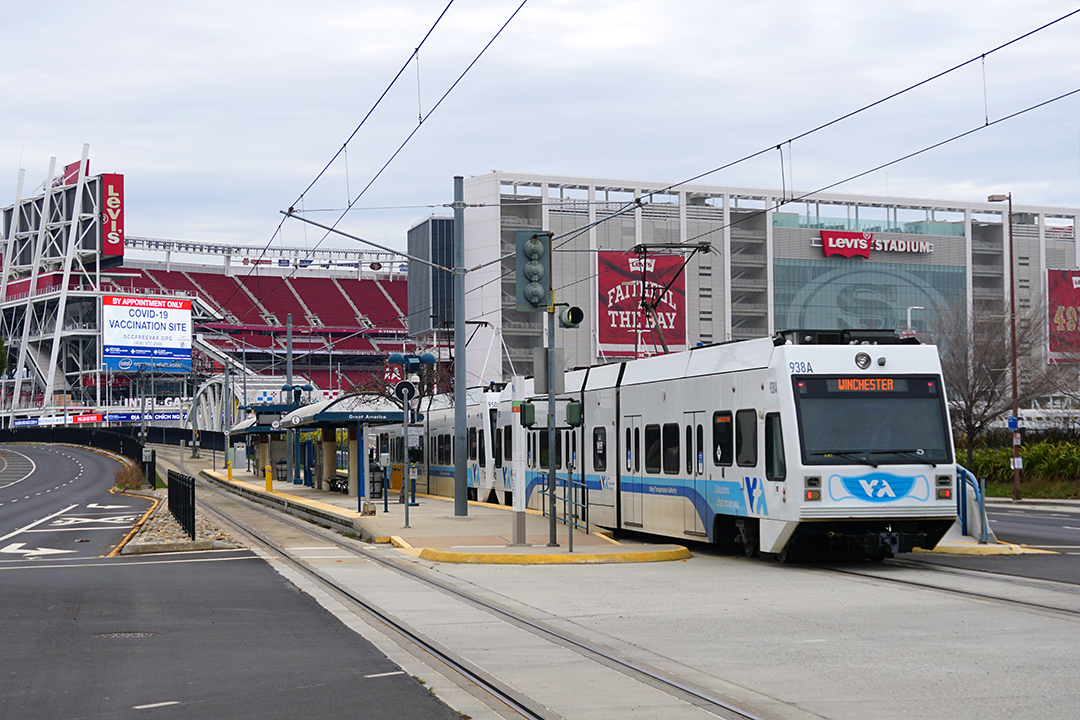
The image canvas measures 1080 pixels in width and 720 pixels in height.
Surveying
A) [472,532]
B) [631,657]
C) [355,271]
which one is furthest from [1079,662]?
[355,271]

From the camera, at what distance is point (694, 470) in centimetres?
1973

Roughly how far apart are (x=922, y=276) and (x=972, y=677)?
4358 inches

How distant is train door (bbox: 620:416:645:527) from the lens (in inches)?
859

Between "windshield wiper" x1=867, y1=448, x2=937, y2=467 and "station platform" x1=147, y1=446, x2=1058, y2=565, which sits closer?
→ "windshield wiper" x1=867, y1=448, x2=937, y2=467

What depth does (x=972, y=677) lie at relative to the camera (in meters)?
9.22

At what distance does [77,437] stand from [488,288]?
35568mm

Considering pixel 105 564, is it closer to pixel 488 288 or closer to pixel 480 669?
pixel 480 669

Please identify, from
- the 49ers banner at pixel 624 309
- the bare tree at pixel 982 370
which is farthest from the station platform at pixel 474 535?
the 49ers banner at pixel 624 309

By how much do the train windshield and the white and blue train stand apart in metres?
0.02

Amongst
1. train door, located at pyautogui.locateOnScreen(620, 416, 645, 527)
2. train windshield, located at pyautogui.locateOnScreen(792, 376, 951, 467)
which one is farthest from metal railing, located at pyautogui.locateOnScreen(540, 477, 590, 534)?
train windshield, located at pyautogui.locateOnScreen(792, 376, 951, 467)

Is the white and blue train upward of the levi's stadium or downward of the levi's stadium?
downward

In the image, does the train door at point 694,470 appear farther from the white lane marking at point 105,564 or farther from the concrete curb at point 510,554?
the white lane marking at point 105,564

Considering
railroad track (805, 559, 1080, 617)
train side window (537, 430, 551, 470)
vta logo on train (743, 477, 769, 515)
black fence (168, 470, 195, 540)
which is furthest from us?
train side window (537, 430, 551, 470)

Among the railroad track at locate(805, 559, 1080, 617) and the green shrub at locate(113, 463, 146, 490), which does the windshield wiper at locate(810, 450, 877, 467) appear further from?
the green shrub at locate(113, 463, 146, 490)
